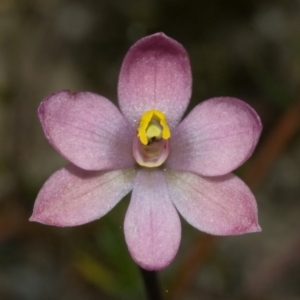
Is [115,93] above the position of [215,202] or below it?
below

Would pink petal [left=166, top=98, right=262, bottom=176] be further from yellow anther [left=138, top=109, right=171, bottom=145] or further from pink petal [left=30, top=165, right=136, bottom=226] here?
pink petal [left=30, top=165, right=136, bottom=226]

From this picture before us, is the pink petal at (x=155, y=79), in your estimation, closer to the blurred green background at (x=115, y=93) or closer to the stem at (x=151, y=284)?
the stem at (x=151, y=284)

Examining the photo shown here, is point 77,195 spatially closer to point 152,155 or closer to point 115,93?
point 152,155

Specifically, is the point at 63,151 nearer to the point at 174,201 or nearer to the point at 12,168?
the point at 174,201

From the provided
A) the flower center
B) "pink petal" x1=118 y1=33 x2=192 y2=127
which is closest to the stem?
the flower center

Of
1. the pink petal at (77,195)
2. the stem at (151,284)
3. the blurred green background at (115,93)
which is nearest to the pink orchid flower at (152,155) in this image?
the pink petal at (77,195)

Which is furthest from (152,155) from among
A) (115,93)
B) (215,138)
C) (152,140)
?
(115,93)
